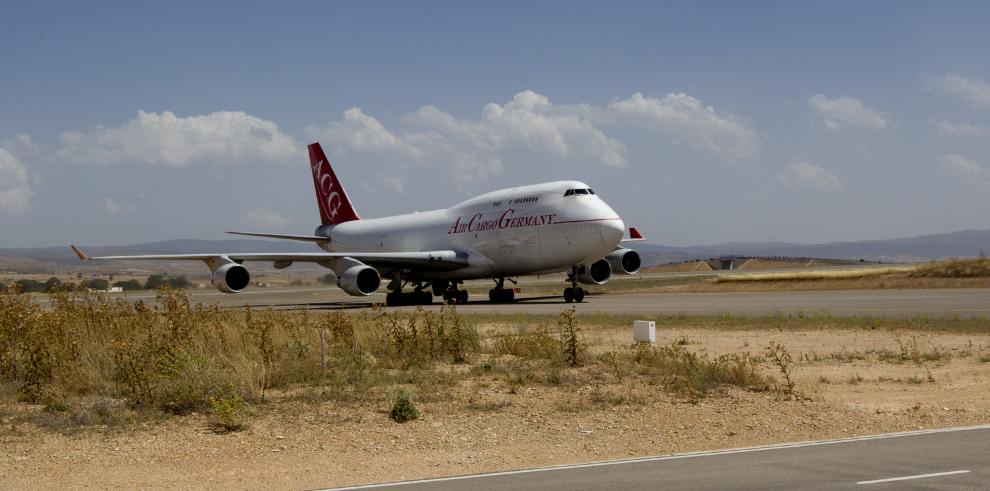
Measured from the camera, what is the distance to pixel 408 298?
4131 cm

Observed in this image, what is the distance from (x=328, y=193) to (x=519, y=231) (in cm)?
1890

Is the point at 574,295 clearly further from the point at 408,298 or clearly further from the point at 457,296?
the point at 408,298

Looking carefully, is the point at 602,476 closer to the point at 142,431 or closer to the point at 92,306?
the point at 142,431

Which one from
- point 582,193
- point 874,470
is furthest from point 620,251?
point 874,470

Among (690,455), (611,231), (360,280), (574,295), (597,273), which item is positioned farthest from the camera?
(597,273)

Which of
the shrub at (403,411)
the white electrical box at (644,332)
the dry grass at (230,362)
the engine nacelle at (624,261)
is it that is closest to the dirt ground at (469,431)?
the shrub at (403,411)

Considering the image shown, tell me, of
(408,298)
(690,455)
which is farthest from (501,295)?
(690,455)

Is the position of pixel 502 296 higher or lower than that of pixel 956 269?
lower

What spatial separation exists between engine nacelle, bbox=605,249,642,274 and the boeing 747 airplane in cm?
4

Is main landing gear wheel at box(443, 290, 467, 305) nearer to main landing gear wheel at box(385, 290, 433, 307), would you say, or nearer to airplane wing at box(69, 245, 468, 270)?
main landing gear wheel at box(385, 290, 433, 307)

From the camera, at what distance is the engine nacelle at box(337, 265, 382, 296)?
3712 centimetres

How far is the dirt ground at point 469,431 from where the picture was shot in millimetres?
9172

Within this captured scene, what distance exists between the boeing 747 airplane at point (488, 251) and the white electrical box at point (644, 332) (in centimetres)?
1588

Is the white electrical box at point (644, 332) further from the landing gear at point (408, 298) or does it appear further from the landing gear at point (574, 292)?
the landing gear at point (408, 298)
